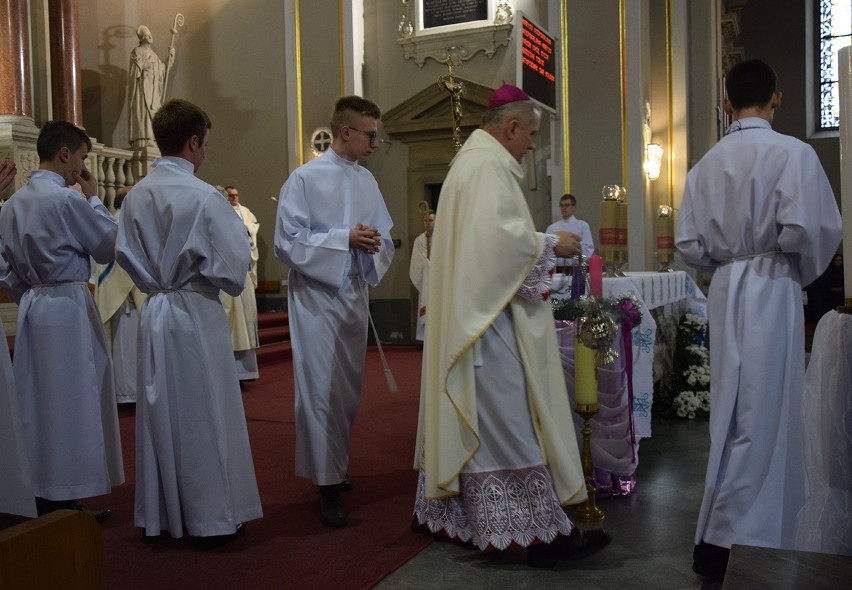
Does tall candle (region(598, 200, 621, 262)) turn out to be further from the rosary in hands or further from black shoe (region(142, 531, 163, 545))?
black shoe (region(142, 531, 163, 545))

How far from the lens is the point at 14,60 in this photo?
819cm

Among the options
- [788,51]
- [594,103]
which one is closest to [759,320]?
[594,103]

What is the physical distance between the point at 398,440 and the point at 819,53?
16.8 m

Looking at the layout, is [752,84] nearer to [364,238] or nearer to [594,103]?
[364,238]

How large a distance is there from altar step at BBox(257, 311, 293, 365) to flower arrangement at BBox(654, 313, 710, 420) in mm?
4145

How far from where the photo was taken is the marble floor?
104 inches

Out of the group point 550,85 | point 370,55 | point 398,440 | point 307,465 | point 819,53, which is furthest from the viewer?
point 819,53

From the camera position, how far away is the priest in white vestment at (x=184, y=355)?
2.98 metres

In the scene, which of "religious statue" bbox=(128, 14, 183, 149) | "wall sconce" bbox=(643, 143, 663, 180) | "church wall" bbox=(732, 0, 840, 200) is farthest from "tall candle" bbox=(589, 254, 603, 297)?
"church wall" bbox=(732, 0, 840, 200)

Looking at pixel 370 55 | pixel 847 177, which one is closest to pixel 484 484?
pixel 847 177

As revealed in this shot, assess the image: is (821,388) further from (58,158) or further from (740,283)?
(58,158)

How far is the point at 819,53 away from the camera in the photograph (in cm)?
1764

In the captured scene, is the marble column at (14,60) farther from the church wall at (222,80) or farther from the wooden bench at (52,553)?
the wooden bench at (52,553)

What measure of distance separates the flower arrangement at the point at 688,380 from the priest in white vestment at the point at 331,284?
2995 mm
